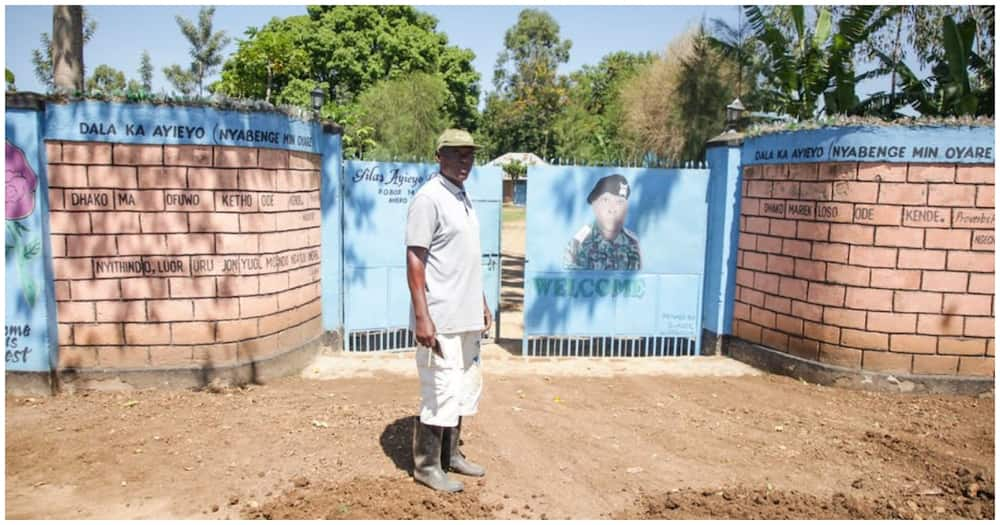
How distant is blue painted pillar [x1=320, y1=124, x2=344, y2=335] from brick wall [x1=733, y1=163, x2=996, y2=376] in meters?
4.43

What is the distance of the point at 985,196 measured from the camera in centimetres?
534

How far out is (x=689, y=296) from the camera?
6.94 m

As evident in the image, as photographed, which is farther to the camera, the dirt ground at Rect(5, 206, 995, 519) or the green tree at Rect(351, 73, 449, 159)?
the green tree at Rect(351, 73, 449, 159)

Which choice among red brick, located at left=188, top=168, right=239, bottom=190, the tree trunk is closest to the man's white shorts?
red brick, located at left=188, top=168, right=239, bottom=190

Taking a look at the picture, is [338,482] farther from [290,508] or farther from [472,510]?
[472,510]

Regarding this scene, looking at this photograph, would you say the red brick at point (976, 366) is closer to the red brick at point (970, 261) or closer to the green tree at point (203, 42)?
the red brick at point (970, 261)

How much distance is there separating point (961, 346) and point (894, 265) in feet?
3.03

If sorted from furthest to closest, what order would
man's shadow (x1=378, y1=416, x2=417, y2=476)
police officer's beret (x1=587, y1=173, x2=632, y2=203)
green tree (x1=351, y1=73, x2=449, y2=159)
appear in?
green tree (x1=351, y1=73, x2=449, y2=159)
police officer's beret (x1=587, y1=173, x2=632, y2=203)
man's shadow (x1=378, y1=416, x2=417, y2=476)

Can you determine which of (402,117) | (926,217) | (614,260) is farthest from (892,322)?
(402,117)

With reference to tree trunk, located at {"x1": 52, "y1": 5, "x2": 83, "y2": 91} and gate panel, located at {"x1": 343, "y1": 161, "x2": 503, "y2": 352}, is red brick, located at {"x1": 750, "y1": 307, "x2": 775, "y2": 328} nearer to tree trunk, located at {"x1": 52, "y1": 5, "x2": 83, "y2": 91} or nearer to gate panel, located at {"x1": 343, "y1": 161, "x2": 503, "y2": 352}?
gate panel, located at {"x1": 343, "y1": 161, "x2": 503, "y2": 352}

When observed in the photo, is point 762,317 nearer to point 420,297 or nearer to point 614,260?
point 614,260

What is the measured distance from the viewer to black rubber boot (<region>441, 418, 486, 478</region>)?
380 cm

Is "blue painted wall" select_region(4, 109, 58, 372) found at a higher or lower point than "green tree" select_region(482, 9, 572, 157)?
lower

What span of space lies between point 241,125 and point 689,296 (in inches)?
187
